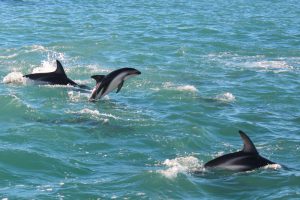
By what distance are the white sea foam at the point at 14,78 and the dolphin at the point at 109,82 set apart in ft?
11.9

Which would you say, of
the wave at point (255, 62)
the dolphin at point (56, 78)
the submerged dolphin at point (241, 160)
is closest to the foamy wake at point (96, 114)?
the dolphin at point (56, 78)

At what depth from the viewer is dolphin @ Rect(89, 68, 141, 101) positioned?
2228 centimetres

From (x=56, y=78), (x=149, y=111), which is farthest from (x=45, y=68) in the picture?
(x=149, y=111)

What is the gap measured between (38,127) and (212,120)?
5070mm

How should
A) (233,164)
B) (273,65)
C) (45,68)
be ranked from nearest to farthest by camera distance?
1. (233,164)
2. (45,68)
3. (273,65)

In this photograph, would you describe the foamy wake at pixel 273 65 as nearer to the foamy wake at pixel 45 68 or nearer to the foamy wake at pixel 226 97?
the foamy wake at pixel 226 97

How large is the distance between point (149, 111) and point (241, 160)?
6.16m

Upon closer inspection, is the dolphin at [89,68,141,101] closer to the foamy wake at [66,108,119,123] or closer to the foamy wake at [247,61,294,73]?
the foamy wake at [66,108,119,123]

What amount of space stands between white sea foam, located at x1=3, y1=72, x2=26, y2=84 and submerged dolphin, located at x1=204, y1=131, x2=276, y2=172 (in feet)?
34.7

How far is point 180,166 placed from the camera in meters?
16.8

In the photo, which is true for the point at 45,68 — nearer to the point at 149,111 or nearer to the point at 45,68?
the point at 45,68

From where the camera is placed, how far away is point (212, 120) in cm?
2123

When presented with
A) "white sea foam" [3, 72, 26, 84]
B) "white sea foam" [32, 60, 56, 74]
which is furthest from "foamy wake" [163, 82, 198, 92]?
"white sea foam" [3, 72, 26, 84]

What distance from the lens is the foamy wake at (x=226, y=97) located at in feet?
78.6
